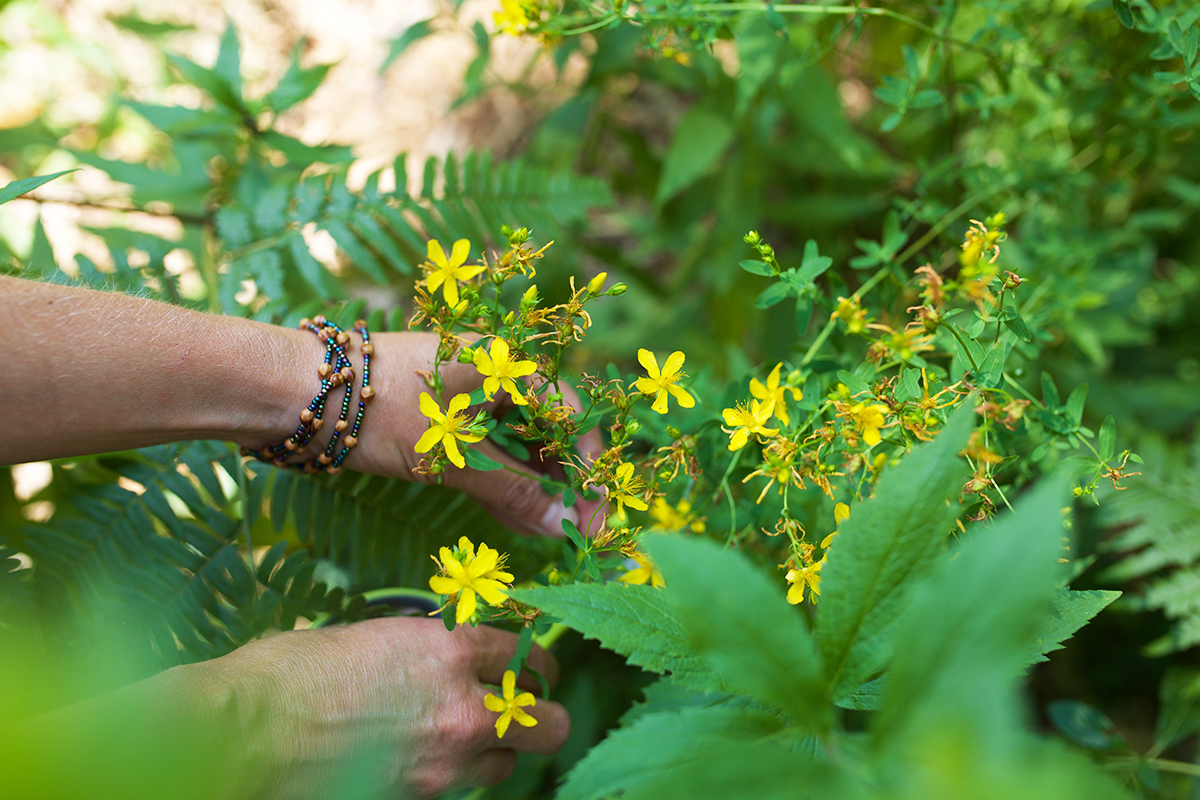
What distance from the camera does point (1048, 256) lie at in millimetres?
1434

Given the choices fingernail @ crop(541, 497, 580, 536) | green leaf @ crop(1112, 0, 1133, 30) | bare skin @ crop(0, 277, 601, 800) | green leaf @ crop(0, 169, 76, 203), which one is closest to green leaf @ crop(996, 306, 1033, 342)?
green leaf @ crop(1112, 0, 1133, 30)

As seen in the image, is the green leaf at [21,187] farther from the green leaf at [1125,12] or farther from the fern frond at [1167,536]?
the fern frond at [1167,536]

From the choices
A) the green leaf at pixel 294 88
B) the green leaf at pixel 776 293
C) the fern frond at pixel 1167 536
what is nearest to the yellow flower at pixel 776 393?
the green leaf at pixel 776 293

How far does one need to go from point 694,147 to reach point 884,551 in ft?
4.53

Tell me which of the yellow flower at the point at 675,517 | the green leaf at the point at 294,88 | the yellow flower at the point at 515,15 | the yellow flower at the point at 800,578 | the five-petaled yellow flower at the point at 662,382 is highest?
the green leaf at the point at 294,88

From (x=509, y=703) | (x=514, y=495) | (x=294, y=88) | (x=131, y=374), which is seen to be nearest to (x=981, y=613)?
(x=509, y=703)

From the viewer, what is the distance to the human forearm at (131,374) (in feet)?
2.79

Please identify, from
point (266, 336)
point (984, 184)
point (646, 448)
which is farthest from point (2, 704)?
point (984, 184)

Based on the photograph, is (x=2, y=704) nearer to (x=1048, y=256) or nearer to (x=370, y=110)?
(x=1048, y=256)

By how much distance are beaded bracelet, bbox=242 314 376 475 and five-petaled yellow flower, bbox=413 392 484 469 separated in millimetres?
227

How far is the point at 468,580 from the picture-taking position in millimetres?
846

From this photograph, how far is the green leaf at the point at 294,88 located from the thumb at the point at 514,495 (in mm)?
1113

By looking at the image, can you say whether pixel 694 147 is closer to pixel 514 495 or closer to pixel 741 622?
pixel 514 495

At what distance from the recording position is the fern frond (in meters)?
1.48
